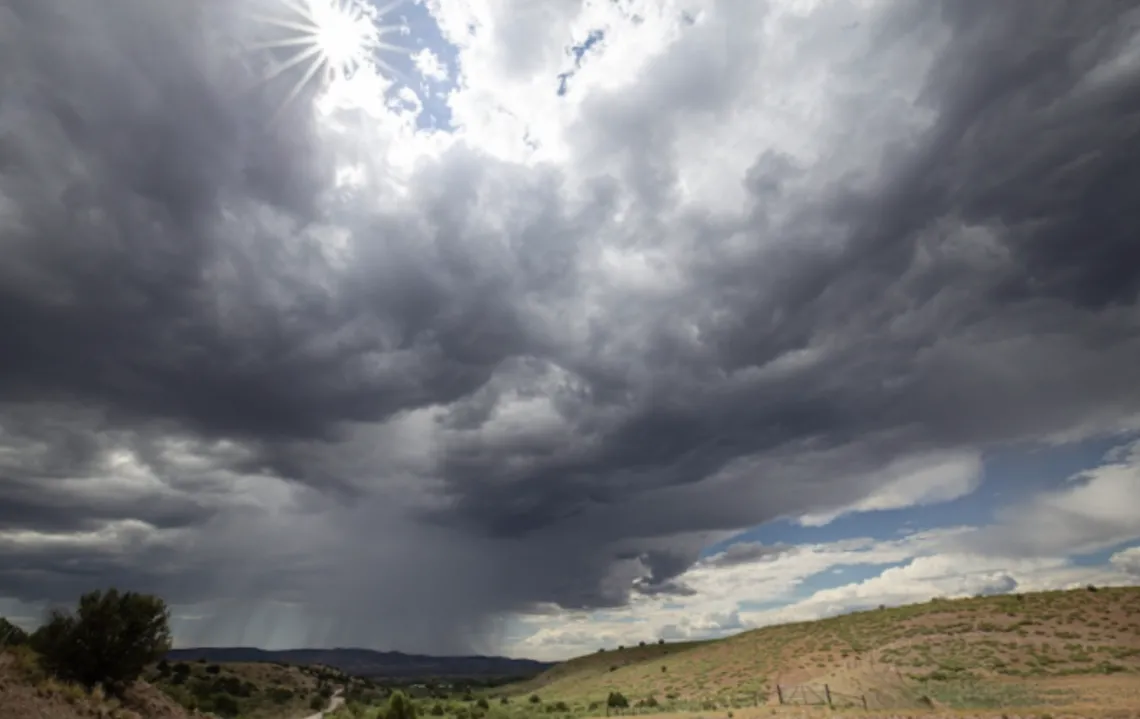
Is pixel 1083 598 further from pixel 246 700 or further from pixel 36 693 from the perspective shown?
pixel 36 693

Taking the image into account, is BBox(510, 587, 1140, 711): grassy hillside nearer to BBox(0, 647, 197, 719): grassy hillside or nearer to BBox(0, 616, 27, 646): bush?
BBox(0, 647, 197, 719): grassy hillside

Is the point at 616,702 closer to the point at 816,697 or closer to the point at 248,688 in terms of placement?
the point at 816,697

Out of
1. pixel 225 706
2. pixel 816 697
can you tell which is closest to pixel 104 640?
pixel 225 706

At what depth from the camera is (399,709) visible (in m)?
39.5

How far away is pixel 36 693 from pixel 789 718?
1424 inches

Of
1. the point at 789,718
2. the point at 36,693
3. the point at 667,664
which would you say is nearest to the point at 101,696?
the point at 36,693

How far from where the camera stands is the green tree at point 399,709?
128 feet

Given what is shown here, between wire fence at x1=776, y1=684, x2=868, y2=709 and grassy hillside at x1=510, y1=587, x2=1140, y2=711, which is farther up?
grassy hillside at x1=510, y1=587, x2=1140, y2=711

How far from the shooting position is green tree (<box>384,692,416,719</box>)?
128 ft

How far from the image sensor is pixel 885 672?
6019 centimetres

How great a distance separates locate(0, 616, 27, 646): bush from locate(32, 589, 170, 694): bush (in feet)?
5.57

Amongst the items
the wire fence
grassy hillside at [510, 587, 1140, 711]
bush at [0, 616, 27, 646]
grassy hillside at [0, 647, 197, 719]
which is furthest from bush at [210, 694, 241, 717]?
the wire fence

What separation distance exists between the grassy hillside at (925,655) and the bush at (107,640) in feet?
128

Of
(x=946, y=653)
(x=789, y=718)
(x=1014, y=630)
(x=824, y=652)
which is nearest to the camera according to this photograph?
(x=789, y=718)
